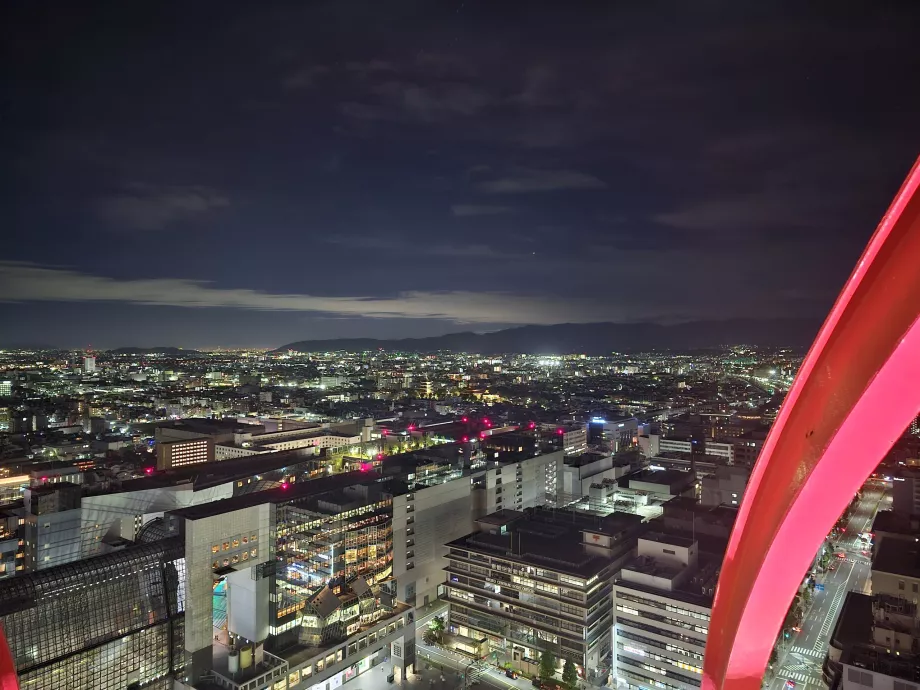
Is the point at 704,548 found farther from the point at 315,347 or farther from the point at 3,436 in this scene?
the point at 315,347

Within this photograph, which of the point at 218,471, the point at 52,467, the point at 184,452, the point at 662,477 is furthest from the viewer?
the point at 184,452

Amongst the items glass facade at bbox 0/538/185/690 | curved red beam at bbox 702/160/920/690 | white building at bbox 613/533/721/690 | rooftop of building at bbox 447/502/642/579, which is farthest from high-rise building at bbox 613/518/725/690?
curved red beam at bbox 702/160/920/690

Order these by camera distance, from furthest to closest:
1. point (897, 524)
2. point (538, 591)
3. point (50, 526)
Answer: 1. point (50, 526)
2. point (897, 524)
3. point (538, 591)

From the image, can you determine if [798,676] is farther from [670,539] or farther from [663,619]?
[670,539]

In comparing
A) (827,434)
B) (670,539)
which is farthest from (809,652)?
(827,434)

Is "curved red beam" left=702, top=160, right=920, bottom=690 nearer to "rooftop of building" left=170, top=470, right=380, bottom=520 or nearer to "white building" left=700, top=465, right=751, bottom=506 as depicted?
"rooftop of building" left=170, top=470, right=380, bottom=520

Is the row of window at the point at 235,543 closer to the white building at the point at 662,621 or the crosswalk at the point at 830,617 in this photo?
the white building at the point at 662,621

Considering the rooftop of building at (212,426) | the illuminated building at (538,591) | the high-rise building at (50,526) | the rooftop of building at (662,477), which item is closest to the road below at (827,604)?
the illuminated building at (538,591)
